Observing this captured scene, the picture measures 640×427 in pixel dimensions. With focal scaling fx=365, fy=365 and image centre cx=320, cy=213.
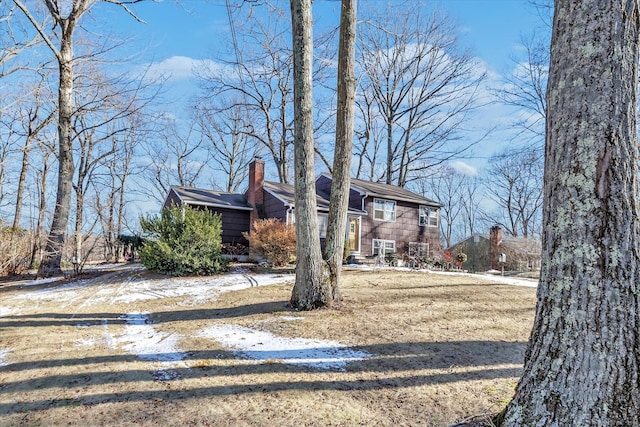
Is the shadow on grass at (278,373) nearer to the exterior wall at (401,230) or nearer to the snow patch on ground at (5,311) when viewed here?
the snow patch on ground at (5,311)

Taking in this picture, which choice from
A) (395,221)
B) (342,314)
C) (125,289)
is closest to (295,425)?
(342,314)

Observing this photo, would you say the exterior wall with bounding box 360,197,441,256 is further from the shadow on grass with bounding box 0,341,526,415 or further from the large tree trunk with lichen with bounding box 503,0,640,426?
the large tree trunk with lichen with bounding box 503,0,640,426

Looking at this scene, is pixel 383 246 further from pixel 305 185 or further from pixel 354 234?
pixel 305 185

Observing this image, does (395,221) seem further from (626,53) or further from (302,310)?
(626,53)

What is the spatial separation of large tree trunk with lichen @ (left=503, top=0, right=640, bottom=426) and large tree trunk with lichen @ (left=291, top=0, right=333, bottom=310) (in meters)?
3.77

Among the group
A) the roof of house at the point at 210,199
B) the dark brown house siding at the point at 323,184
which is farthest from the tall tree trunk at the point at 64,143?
the dark brown house siding at the point at 323,184

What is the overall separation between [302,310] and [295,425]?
3.08 meters

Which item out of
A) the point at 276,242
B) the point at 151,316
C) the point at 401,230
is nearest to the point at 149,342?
the point at 151,316

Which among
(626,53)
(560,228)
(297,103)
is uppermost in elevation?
(297,103)

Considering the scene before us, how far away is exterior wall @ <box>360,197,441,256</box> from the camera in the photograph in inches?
713

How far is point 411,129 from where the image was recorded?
24062 mm

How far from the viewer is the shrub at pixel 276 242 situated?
1194cm

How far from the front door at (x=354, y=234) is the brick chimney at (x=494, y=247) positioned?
33.4 feet

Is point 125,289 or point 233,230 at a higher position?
point 233,230
